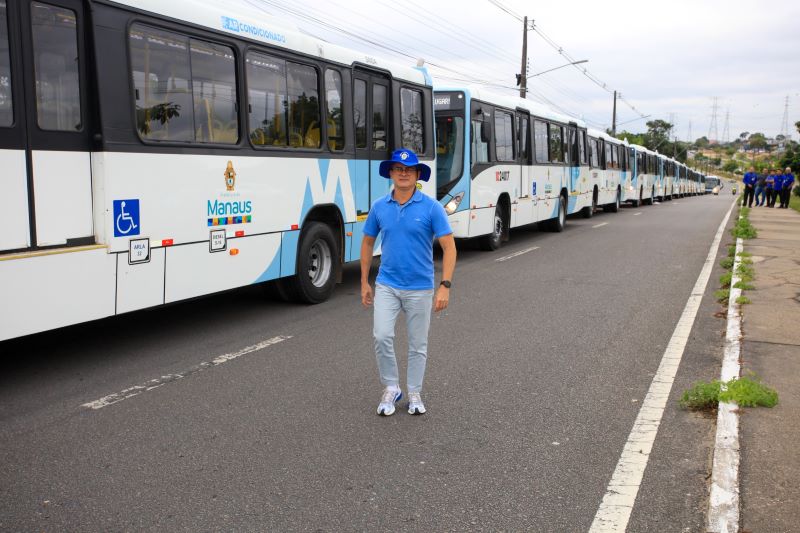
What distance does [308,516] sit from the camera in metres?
3.70

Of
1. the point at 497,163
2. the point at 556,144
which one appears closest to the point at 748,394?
the point at 497,163

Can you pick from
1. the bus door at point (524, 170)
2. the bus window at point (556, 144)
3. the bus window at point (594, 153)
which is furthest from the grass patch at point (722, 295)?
the bus window at point (594, 153)

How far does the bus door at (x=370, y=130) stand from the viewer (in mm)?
9805

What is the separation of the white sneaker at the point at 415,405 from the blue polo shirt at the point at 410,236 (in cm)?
75

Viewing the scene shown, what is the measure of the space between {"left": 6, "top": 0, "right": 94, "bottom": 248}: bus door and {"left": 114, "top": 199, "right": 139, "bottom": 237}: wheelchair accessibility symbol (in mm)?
242

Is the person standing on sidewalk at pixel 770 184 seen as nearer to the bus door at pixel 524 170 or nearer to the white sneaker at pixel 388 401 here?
the bus door at pixel 524 170

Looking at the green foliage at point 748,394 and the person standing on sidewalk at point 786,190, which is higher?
the person standing on sidewalk at point 786,190

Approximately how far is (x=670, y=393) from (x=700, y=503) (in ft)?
6.50

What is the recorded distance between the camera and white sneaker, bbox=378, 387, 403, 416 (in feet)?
17.0

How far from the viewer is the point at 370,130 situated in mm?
10047

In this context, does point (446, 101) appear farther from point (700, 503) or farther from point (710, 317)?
point (700, 503)

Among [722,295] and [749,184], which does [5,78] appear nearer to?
[722,295]

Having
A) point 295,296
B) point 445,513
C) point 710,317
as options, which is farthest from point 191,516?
point 710,317

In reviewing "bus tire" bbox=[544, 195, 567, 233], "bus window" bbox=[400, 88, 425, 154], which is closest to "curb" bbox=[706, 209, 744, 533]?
"bus window" bbox=[400, 88, 425, 154]
